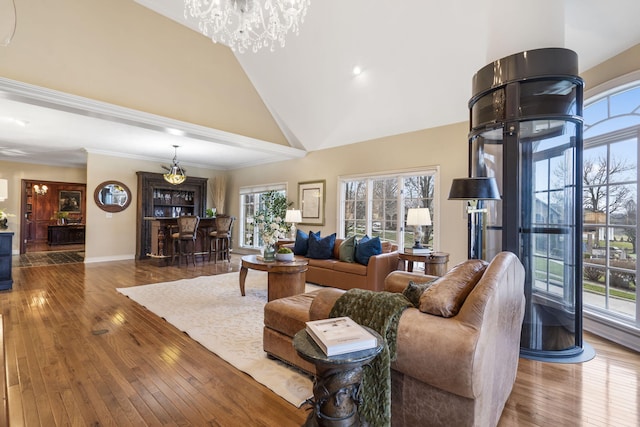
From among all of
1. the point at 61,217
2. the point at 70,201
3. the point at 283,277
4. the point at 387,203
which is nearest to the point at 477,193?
the point at 283,277

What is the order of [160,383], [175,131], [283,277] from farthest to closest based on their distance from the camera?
[175,131] < [283,277] < [160,383]

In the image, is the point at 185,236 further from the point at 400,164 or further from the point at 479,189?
the point at 479,189

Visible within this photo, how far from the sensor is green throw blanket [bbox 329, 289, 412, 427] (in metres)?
1.46

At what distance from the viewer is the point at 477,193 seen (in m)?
2.60

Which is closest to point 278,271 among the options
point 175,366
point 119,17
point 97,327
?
point 175,366

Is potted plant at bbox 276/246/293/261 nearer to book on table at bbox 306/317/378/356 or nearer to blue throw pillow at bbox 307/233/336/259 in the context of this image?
blue throw pillow at bbox 307/233/336/259

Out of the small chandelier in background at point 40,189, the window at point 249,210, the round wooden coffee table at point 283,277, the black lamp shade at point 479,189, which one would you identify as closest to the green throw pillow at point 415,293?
the black lamp shade at point 479,189

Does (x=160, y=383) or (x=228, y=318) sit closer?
(x=160, y=383)

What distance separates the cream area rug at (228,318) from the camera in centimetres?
220

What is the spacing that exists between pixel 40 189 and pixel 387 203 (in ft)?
39.9

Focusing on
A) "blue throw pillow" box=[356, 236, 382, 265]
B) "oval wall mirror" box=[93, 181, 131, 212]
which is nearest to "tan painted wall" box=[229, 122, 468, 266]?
"blue throw pillow" box=[356, 236, 382, 265]

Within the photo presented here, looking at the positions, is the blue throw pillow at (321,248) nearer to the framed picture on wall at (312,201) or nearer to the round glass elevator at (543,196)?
the framed picture on wall at (312,201)

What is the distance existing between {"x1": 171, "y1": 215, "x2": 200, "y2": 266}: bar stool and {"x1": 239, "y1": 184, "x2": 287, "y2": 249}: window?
2081 mm

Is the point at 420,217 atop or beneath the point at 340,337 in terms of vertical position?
atop
